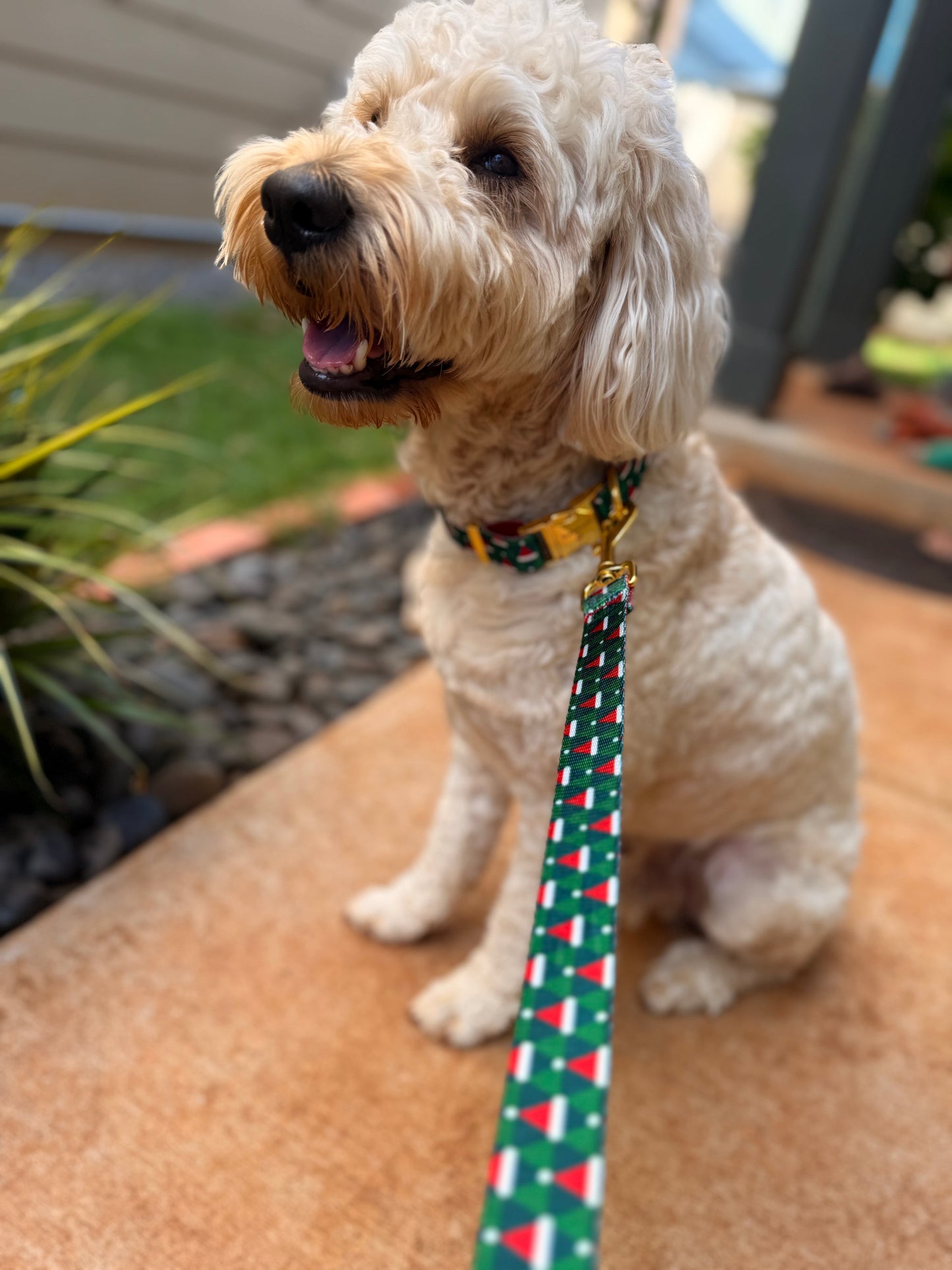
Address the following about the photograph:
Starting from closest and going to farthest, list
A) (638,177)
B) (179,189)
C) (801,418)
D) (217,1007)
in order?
(638,177), (217,1007), (801,418), (179,189)

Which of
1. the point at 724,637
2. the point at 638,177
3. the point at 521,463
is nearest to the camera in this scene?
the point at 638,177

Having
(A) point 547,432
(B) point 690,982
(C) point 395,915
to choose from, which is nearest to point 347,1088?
(C) point 395,915

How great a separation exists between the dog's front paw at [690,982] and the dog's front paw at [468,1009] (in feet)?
1.09

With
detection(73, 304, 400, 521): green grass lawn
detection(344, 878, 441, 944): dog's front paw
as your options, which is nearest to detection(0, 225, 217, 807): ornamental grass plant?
detection(73, 304, 400, 521): green grass lawn

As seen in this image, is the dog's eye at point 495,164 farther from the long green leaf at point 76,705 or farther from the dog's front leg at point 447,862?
the long green leaf at point 76,705

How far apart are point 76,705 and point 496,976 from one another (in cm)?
104

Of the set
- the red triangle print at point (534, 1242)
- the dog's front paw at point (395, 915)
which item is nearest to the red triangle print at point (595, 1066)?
the red triangle print at point (534, 1242)

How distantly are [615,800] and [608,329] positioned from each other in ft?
2.25

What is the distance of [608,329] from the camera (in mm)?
1279

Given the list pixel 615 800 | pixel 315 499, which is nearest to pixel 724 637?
pixel 615 800

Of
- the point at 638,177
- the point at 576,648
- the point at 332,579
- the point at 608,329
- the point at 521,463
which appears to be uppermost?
the point at 638,177

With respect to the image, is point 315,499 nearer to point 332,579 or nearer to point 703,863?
point 332,579

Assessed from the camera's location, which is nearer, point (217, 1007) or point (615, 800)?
point (615, 800)

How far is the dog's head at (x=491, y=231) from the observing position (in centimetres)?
111
